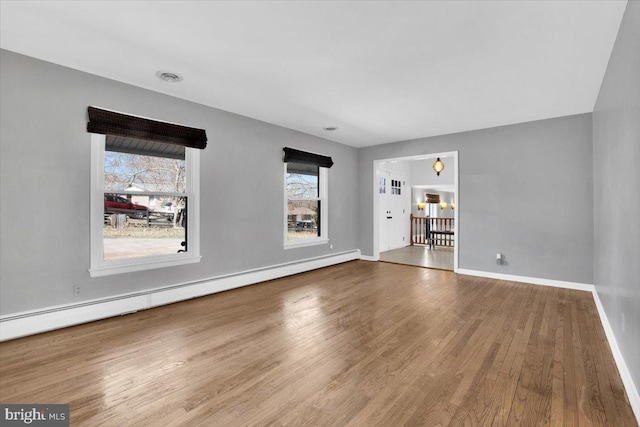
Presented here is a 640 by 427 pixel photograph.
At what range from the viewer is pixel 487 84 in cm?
346

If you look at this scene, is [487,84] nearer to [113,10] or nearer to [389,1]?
[389,1]

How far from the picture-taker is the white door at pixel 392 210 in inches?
321

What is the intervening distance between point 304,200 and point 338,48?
347cm

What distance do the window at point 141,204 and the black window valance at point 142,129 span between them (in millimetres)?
86

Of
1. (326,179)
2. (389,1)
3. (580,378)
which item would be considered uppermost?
(389,1)

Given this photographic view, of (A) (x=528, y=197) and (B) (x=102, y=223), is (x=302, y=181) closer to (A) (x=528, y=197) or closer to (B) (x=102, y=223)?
(B) (x=102, y=223)

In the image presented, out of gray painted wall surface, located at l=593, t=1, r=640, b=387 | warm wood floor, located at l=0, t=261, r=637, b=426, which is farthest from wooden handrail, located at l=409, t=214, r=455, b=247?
gray painted wall surface, located at l=593, t=1, r=640, b=387

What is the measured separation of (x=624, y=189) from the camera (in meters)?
2.17

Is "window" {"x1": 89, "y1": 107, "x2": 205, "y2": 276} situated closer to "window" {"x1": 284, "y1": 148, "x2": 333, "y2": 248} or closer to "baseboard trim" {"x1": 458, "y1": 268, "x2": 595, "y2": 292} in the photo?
"window" {"x1": 284, "y1": 148, "x2": 333, "y2": 248}

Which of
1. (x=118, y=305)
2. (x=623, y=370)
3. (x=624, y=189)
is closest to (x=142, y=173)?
(x=118, y=305)

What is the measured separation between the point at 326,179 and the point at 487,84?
3.41 metres

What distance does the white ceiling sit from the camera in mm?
2201

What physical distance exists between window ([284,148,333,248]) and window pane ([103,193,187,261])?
189cm

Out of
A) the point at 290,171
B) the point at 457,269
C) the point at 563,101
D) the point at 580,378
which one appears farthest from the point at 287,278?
the point at 563,101
